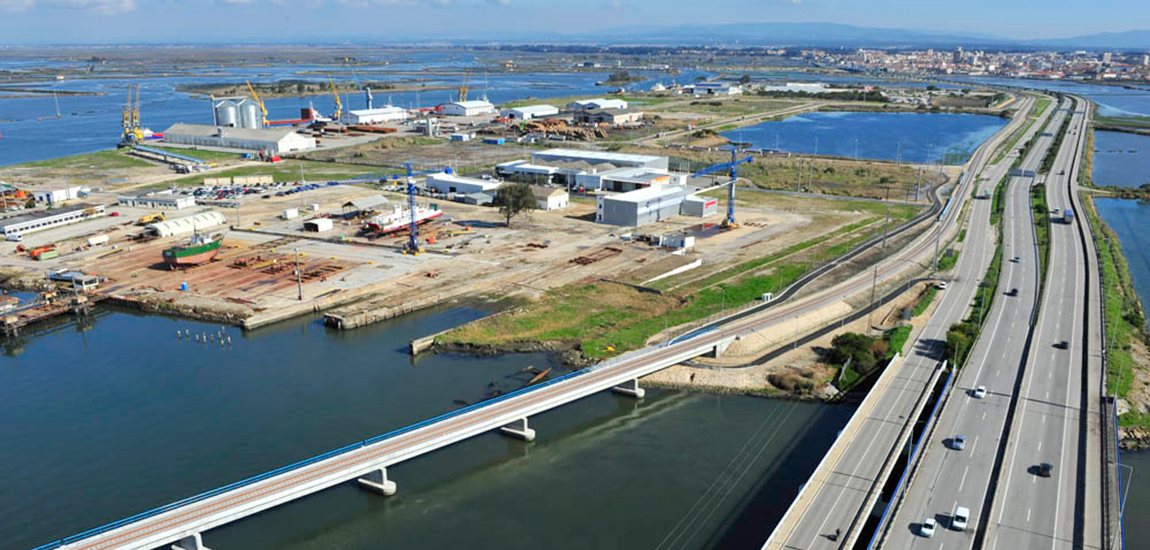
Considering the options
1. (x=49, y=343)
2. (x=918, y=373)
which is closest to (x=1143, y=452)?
(x=918, y=373)

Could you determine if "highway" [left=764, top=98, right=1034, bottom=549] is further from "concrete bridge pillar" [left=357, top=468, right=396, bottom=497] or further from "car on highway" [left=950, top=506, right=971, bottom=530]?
"concrete bridge pillar" [left=357, top=468, right=396, bottom=497]

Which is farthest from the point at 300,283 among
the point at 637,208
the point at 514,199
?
the point at 637,208

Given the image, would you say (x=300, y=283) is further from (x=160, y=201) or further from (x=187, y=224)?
(x=160, y=201)

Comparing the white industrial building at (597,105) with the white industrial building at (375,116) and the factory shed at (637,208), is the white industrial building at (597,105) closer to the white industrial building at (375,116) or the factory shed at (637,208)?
the white industrial building at (375,116)

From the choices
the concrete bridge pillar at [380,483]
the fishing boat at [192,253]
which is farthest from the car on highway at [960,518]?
the fishing boat at [192,253]

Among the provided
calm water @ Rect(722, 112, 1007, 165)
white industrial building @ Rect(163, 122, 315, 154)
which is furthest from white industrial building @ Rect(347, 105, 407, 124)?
calm water @ Rect(722, 112, 1007, 165)
